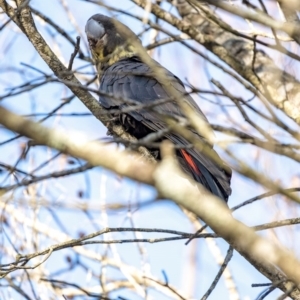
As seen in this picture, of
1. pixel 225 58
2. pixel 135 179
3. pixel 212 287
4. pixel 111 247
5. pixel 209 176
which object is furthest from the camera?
pixel 111 247

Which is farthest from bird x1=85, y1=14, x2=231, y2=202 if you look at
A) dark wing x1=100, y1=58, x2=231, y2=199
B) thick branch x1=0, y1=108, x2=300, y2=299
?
thick branch x1=0, y1=108, x2=300, y2=299

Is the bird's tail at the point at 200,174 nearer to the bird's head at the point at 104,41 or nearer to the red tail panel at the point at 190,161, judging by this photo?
the red tail panel at the point at 190,161

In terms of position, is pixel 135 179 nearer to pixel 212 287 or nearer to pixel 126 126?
pixel 212 287

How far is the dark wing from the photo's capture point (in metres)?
3.23

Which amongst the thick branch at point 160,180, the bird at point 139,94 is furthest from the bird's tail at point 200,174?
the thick branch at point 160,180

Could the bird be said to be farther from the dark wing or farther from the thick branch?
the thick branch

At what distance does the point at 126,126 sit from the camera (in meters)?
3.77

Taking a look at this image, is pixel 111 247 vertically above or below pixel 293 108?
below

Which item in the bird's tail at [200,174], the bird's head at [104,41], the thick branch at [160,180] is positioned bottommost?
the thick branch at [160,180]

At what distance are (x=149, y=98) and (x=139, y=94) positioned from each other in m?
0.09

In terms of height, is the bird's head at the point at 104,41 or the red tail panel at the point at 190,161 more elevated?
the bird's head at the point at 104,41

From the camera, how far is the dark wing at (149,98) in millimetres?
3227

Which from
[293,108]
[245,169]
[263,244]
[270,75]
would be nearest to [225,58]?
[270,75]

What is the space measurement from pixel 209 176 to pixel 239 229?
194 centimetres
